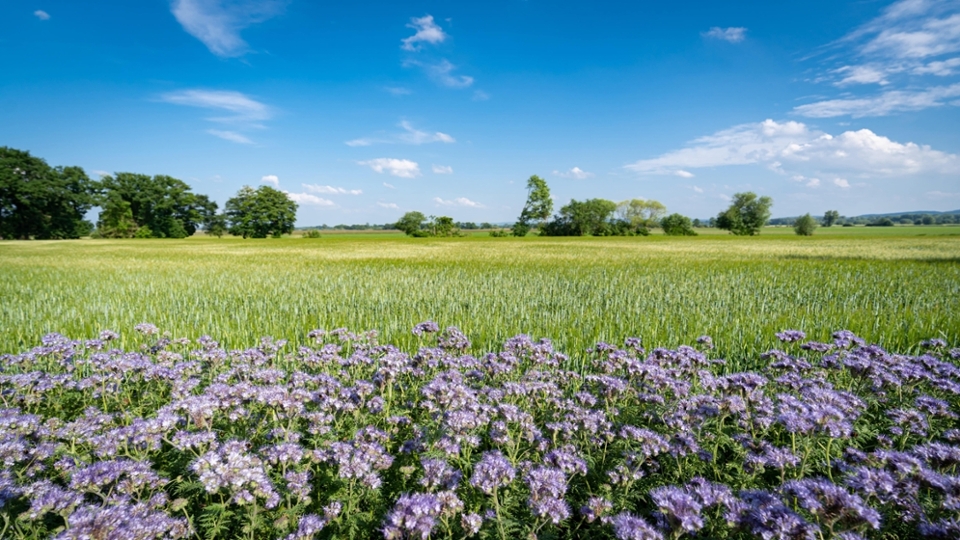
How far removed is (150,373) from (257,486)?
10.6ft

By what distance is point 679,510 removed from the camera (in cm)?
239

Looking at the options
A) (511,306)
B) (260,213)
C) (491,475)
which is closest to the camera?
(491,475)

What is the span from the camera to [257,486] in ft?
8.84

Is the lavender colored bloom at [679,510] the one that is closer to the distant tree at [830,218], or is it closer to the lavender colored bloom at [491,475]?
the lavender colored bloom at [491,475]

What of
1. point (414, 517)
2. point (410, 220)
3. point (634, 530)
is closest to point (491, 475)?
point (414, 517)

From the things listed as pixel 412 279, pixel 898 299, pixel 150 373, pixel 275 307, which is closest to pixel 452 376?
pixel 150 373

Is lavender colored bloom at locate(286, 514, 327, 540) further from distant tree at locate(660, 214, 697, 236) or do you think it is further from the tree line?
distant tree at locate(660, 214, 697, 236)

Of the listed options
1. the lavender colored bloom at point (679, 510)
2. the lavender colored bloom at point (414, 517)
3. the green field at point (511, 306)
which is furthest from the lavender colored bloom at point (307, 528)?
the green field at point (511, 306)

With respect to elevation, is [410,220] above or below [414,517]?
above

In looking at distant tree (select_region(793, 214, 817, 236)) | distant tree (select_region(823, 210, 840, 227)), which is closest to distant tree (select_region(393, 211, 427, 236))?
distant tree (select_region(793, 214, 817, 236))

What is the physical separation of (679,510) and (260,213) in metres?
120

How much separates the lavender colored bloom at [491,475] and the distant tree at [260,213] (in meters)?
117

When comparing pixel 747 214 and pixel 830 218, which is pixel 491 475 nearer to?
pixel 747 214

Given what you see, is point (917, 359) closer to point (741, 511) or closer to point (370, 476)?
point (741, 511)
